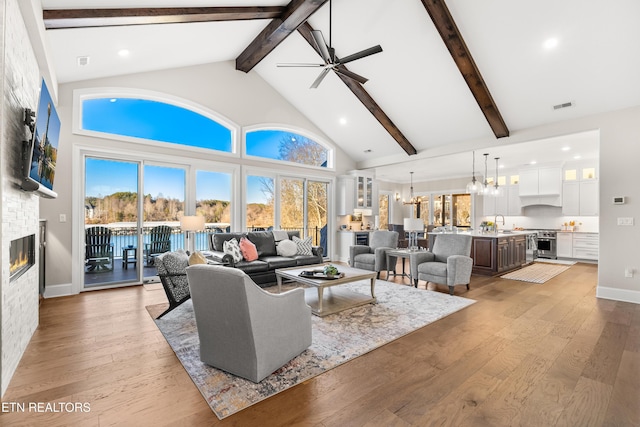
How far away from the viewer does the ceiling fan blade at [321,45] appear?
12.0 feet

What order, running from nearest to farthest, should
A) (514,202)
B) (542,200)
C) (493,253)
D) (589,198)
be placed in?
(493,253) < (589,198) < (542,200) < (514,202)

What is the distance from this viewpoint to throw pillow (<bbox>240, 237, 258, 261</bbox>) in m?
5.17

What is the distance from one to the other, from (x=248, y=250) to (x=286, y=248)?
30.3 inches

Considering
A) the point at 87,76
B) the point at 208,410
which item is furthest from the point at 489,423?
the point at 87,76

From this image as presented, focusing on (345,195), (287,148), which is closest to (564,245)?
(345,195)

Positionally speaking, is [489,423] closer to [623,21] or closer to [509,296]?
[509,296]

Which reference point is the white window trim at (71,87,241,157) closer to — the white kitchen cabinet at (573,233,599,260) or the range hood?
the range hood

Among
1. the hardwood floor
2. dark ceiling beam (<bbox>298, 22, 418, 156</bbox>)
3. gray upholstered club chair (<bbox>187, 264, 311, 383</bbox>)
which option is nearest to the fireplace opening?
the hardwood floor

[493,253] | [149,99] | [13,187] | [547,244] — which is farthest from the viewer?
[547,244]

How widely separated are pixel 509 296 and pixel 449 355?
2724 millimetres

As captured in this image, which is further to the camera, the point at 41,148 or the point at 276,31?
the point at 276,31

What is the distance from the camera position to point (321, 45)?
384 centimetres

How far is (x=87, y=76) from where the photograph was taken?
4.83 meters

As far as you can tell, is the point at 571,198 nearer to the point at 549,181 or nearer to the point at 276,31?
the point at 549,181
